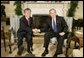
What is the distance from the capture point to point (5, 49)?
4.77m

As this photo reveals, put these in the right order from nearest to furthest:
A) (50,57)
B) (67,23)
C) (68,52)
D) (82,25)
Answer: (50,57) < (68,52) < (67,23) < (82,25)

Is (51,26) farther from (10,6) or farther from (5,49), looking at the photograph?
(10,6)

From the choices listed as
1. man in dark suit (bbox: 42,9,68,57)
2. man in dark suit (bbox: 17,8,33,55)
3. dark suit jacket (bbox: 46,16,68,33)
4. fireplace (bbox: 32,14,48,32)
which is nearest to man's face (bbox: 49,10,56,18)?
→ man in dark suit (bbox: 42,9,68,57)

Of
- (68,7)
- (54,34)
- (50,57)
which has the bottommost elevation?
(50,57)

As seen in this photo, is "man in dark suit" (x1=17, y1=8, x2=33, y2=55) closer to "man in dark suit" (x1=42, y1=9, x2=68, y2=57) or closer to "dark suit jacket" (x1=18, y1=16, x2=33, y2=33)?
"dark suit jacket" (x1=18, y1=16, x2=33, y2=33)

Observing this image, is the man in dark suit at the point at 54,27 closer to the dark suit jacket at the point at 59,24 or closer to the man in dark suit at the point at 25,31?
the dark suit jacket at the point at 59,24

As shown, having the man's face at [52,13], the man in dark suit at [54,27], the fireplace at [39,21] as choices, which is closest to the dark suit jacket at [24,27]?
the man in dark suit at [54,27]

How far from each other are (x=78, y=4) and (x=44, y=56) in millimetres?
2737

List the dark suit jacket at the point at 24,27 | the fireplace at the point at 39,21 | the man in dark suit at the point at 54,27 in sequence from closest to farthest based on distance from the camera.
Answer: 1. the man in dark suit at the point at 54,27
2. the dark suit jacket at the point at 24,27
3. the fireplace at the point at 39,21

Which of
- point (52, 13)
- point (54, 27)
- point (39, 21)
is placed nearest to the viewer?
point (52, 13)

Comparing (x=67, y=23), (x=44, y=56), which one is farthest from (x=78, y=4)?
(x=44, y=56)

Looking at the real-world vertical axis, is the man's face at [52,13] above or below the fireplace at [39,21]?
above

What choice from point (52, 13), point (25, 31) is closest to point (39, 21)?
point (25, 31)

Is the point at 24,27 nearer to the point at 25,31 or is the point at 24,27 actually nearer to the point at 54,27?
the point at 25,31
